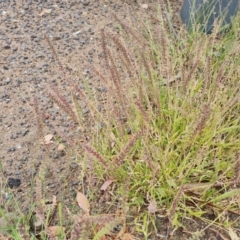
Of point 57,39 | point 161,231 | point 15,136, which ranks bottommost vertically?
point 161,231

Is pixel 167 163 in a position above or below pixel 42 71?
below

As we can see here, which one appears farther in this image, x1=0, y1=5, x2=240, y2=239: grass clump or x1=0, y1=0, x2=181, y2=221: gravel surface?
x1=0, y1=0, x2=181, y2=221: gravel surface

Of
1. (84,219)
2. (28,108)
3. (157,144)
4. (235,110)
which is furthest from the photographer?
(28,108)

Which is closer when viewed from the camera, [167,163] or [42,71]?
[167,163]

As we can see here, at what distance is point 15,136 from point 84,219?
1272mm

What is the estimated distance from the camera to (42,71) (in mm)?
2658

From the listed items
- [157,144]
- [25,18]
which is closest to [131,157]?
[157,144]

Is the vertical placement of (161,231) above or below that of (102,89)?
below

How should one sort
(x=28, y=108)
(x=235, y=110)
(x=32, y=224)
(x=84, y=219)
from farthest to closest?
1. (x=28, y=108)
2. (x=235, y=110)
3. (x=32, y=224)
4. (x=84, y=219)

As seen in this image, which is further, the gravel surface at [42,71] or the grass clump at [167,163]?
the gravel surface at [42,71]

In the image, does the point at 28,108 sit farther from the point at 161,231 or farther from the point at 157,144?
the point at 161,231

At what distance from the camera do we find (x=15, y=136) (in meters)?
2.23

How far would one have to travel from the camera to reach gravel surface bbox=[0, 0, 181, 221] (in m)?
2.05

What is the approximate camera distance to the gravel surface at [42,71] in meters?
2.05
